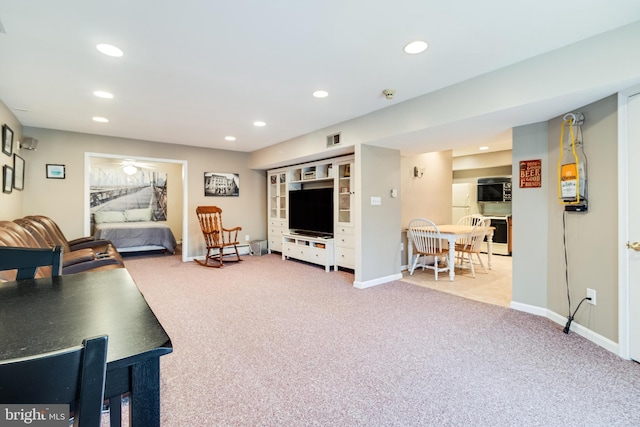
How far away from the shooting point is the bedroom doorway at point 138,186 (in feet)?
24.3

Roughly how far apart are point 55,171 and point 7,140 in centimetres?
133

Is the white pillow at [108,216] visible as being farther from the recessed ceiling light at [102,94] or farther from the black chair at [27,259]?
the black chair at [27,259]

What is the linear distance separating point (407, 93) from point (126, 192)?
24.1 feet

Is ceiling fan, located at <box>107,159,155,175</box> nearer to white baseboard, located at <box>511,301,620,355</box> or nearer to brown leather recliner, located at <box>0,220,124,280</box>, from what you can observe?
brown leather recliner, located at <box>0,220,124,280</box>

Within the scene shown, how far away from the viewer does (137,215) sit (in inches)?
306

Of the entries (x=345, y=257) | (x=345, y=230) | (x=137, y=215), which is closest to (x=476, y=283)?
(x=345, y=257)

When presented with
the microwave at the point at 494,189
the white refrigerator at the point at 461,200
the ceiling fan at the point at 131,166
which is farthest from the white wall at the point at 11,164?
the microwave at the point at 494,189

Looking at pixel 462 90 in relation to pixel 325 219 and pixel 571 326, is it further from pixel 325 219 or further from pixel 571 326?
pixel 325 219

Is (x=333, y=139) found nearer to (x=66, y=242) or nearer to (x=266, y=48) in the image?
(x=266, y=48)

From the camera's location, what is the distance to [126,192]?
7703 mm

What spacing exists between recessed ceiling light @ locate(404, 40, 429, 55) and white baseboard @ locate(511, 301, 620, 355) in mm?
2643

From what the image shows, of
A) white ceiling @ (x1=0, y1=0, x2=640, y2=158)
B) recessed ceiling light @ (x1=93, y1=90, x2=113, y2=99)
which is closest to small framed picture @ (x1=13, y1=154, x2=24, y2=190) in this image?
white ceiling @ (x1=0, y1=0, x2=640, y2=158)

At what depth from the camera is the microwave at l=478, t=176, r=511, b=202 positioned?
681 centimetres

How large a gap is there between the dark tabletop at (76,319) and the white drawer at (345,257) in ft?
12.0
